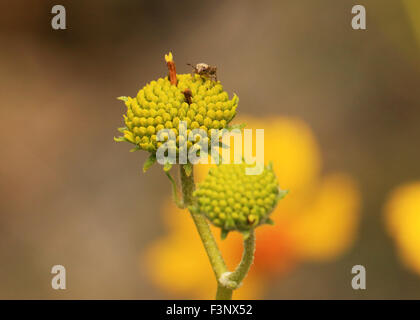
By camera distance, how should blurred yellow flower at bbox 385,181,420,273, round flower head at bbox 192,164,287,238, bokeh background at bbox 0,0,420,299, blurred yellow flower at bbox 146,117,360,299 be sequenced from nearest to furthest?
round flower head at bbox 192,164,287,238 < blurred yellow flower at bbox 385,181,420,273 < blurred yellow flower at bbox 146,117,360,299 < bokeh background at bbox 0,0,420,299

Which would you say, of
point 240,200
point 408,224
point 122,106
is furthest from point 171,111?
point 122,106

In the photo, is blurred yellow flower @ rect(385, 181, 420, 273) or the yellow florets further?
blurred yellow flower @ rect(385, 181, 420, 273)

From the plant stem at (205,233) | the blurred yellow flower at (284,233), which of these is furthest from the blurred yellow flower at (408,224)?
the plant stem at (205,233)

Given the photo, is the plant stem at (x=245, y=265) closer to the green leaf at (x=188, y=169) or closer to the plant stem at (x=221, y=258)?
the plant stem at (x=221, y=258)

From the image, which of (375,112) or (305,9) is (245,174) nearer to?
(375,112)

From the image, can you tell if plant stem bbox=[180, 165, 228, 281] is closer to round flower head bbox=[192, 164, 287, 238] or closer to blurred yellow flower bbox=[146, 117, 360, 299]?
round flower head bbox=[192, 164, 287, 238]

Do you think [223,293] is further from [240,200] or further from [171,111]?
[171,111]

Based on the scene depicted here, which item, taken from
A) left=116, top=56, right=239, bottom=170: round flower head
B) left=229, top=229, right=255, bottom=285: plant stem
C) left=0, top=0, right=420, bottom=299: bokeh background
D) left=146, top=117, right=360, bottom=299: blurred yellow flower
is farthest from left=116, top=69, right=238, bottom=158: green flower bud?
left=0, top=0, right=420, bottom=299: bokeh background
